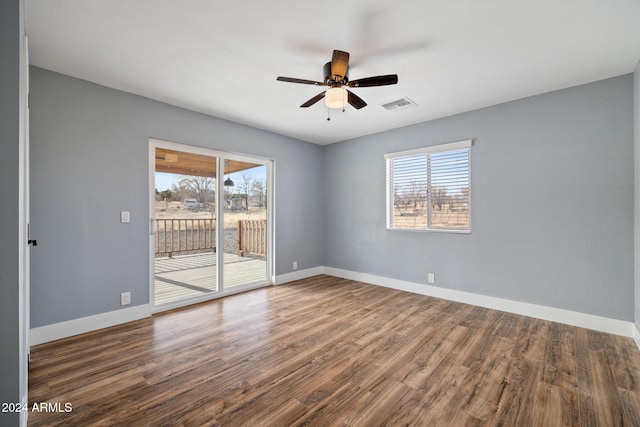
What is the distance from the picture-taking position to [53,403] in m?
1.81

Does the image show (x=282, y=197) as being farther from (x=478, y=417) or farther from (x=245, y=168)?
(x=478, y=417)

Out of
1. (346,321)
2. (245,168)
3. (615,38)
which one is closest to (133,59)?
(245,168)

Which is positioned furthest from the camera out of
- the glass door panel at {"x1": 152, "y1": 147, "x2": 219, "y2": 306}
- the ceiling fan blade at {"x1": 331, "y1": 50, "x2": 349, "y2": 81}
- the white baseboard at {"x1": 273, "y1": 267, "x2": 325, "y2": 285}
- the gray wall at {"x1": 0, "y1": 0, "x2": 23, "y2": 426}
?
the white baseboard at {"x1": 273, "y1": 267, "x2": 325, "y2": 285}

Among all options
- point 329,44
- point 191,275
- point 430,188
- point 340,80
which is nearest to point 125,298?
point 191,275

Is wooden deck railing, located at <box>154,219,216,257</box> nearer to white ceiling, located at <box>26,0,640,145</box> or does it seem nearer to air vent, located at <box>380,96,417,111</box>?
white ceiling, located at <box>26,0,640,145</box>

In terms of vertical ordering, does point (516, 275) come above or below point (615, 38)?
below

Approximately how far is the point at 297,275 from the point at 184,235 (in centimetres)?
215

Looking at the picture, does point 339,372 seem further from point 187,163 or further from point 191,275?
point 187,163

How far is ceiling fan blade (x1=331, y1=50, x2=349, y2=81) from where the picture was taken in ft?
6.89

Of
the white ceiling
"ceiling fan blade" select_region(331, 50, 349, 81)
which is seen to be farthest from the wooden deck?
"ceiling fan blade" select_region(331, 50, 349, 81)

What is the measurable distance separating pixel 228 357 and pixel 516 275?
343 centimetres

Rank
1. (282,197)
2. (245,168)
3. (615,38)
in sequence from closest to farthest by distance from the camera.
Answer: (615,38) < (245,168) < (282,197)

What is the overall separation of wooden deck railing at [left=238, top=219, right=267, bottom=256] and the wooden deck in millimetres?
194

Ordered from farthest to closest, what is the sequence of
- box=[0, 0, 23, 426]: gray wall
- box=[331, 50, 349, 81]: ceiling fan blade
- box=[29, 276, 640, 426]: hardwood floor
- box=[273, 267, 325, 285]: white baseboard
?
box=[273, 267, 325, 285]: white baseboard, box=[331, 50, 349, 81]: ceiling fan blade, box=[29, 276, 640, 426]: hardwood floor, box=[0, 0, 23, 426]: gray wall
